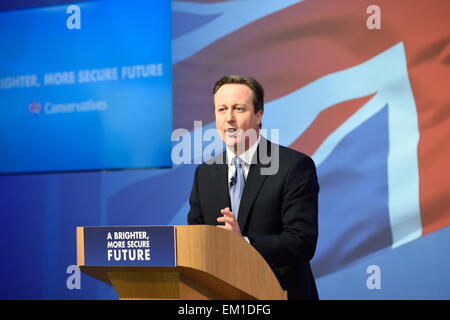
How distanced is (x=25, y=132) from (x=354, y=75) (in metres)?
2.78

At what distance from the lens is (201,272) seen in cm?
170

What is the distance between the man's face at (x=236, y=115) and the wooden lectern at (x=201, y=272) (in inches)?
27.6

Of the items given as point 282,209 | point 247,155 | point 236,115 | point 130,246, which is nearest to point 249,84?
point 236,115

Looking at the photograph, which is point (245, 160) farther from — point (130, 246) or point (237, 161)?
point (130, 246)

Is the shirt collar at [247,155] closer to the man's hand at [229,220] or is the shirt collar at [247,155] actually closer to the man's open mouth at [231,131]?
the man's open mouth at [231,131]

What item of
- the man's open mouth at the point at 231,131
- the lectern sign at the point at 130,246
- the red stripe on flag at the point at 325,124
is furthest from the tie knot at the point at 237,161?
the red stripe on flag at the point at 325,124

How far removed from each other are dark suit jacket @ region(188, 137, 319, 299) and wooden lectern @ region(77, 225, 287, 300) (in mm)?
255

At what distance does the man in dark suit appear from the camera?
7.24 feet

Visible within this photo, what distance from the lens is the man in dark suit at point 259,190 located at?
2.21m

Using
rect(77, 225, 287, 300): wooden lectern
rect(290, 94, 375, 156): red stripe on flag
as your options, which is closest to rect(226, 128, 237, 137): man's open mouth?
rect(77, 225, 287, 300): wooden lectern

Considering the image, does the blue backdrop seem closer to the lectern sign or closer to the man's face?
the man's face

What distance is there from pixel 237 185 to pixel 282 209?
0.24m
